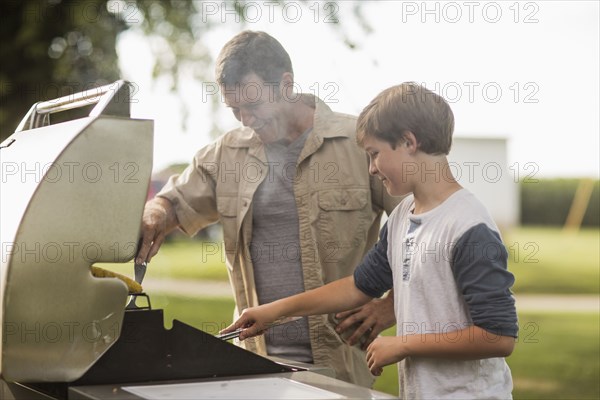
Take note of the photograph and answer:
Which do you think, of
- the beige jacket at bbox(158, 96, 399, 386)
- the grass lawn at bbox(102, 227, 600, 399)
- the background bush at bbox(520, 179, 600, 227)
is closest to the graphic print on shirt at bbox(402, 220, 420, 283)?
the beige jacket at bbox(158, 96, 399, 386)

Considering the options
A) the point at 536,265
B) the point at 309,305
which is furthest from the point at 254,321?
the point at 536,265

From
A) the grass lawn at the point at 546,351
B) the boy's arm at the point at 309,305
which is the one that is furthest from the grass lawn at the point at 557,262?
the boy's arm at the point at 309,305

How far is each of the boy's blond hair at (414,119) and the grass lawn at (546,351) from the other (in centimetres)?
353

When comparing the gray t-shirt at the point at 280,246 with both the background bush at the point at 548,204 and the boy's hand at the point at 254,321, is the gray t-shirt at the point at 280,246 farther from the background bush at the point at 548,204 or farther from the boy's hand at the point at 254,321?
the background bush at the point at 548,204

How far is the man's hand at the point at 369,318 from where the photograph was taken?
8.27ft

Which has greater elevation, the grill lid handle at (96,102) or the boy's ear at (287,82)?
the boy's ear at (287,82)

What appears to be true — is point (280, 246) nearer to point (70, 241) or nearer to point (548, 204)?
point (70, 241)

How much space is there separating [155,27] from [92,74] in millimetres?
505

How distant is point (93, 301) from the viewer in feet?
6.54

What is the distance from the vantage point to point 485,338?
6.28ft

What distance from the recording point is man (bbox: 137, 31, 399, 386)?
8.88 feet

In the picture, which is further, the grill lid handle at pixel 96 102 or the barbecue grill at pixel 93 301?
the grill lid handle at pixel 96 102

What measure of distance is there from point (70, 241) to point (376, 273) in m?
0.77

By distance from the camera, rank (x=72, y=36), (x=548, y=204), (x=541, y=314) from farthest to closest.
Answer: (x=548, y=204)
(x=541, y=314)
(x=72, y=36)
